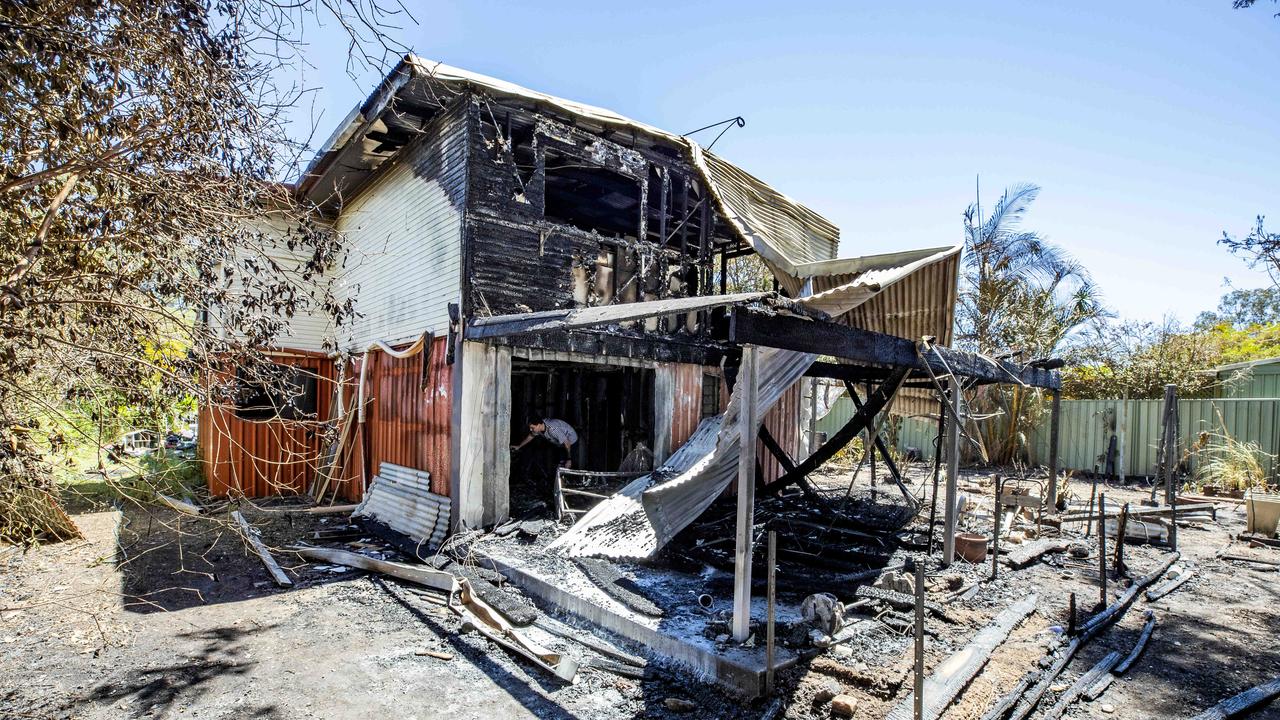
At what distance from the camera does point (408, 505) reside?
9.33 metres

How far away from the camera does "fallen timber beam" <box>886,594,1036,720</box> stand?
379 cm

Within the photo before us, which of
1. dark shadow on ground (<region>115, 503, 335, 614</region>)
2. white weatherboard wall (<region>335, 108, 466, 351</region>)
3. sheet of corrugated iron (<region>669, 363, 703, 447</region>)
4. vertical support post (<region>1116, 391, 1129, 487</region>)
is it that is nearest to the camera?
dark shadow on ground (<region>115, 503, 335, 614</region>)

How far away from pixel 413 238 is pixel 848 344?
25.2ft

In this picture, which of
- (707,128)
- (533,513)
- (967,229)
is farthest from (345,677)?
(967,229)

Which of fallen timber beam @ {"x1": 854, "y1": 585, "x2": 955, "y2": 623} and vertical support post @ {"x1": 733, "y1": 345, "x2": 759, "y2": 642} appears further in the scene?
fallen timber beam @ {"x1": 854, "y1": 585, "x2": 955, "y2": 623}

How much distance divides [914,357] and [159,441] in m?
6.65

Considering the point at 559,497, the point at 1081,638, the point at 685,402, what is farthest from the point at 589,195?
the point at 1081,638

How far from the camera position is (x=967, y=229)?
60.5ft

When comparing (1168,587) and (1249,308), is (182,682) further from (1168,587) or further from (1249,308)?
(1249,308)

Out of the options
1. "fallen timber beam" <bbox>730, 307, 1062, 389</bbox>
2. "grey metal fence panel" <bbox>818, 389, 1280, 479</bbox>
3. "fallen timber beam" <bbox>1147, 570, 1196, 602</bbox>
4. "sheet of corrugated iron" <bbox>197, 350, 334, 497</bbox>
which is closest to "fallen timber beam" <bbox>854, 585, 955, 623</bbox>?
"fallen timber beam" <bbox>730, 307, 1062, 389</bbox>

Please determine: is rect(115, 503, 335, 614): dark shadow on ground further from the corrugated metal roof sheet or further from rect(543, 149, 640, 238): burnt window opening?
rect(543, 149, 640, 238): burnt window opening

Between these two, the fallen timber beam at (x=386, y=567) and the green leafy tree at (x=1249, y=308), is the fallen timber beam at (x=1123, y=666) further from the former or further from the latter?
the green leafy tree at (x=1249, y=308)

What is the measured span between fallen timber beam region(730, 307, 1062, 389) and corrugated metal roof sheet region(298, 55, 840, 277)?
190 cm

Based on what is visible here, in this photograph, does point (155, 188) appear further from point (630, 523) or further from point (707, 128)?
point (707, 128)
